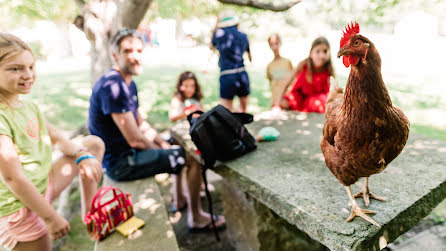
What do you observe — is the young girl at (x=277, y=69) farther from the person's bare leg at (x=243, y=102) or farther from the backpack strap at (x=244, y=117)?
the backpack strap at (x=244, y=117)

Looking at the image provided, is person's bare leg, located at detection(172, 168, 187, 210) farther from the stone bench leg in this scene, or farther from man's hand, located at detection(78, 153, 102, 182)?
man's hand, located at detection(78, 153, 102, 182)

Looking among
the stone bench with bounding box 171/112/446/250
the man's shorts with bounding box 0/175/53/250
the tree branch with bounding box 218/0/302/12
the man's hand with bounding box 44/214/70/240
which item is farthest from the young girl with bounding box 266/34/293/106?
the man's shorts with bounding box 0/175/53/250

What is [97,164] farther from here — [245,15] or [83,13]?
[245,15]

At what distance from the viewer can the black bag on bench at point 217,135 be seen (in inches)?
91.6

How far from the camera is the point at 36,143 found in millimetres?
2025

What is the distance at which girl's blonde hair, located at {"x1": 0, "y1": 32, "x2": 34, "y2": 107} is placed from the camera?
5.74 feet

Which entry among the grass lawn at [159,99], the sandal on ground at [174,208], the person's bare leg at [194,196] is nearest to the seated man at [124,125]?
the person's bare leg at [194,196]

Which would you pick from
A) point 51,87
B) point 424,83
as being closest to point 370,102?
point 424,83

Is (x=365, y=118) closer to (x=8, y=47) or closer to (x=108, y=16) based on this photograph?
(x=8, y=47)

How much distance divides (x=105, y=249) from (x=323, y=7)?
5.01 metres

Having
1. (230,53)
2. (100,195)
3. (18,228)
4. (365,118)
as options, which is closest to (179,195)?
(100,195)

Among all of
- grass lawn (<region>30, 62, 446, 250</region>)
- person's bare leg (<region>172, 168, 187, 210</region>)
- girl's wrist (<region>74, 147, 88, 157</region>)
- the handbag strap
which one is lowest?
person's bare leg (<region>172, 168, 187, 210</region>)

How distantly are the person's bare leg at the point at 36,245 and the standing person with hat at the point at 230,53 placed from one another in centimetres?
353

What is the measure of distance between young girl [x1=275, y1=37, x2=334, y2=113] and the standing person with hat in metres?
1.11
